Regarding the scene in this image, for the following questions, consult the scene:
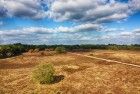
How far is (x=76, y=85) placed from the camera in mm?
41562

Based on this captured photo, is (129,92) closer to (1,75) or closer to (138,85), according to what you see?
(138,85)

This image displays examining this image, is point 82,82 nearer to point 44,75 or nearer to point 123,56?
point 44,75

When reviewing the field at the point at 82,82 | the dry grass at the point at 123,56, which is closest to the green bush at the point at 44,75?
the field at the point at 82,82

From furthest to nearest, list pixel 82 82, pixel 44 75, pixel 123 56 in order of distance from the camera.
Answer: pixel 123 56 < pixel 44 75 < pixel 82 82

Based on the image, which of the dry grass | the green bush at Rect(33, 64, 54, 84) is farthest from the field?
the dry grass

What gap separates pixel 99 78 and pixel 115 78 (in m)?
3.17

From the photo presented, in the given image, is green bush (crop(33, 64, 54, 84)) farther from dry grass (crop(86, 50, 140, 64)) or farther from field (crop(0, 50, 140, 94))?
dry grass (crop(86, 50, 140, 64))

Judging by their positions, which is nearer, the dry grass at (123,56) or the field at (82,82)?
the field at (82,82)

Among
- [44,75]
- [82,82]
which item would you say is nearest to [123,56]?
[82,82]

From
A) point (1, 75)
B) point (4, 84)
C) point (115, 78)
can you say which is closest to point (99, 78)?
point (115, 78)

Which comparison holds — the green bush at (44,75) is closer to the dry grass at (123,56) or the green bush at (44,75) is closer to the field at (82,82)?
the field at (82,82)

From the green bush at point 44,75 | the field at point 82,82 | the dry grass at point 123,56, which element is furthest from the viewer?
the dry grass at point 123,56

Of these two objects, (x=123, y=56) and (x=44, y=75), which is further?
(x=123, y=56)

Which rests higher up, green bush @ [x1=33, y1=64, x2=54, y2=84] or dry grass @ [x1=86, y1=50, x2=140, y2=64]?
dry grass @ [x1=86, y1=50, x2=140, y2=64]
